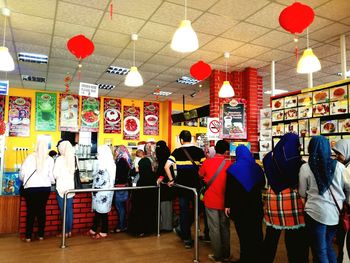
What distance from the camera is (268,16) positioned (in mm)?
4578

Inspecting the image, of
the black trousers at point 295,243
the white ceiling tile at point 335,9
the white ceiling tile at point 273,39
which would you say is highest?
the white ceiling tile at point 335,9

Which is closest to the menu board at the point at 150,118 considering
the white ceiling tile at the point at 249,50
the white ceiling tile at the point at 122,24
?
the white ceiling tile at the point at 249,50

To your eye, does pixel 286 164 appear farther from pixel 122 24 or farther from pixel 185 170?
pixel 122 24

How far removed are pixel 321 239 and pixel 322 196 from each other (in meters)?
0.39

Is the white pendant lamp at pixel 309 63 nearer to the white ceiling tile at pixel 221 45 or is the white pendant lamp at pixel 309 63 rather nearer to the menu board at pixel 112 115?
the white ceiling tile at pixel 221 45

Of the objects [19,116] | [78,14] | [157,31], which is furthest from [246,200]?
[19,116]

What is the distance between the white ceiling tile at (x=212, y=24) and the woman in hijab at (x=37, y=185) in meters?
3.21

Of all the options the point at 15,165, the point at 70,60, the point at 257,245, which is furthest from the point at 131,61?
the point at 15,165

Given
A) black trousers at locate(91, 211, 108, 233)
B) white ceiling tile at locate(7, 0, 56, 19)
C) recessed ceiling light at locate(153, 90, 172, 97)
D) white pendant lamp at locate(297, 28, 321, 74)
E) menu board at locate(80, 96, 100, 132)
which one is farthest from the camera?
menu board at locate(80, 96, 100, 132)

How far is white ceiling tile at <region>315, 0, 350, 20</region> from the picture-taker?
4.17 meters

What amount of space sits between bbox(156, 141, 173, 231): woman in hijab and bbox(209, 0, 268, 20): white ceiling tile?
227 centimetres

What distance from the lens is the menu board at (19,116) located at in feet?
32.2

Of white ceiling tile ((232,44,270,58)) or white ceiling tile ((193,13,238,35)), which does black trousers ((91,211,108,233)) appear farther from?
white ceiling tile ((232,44,270,58))

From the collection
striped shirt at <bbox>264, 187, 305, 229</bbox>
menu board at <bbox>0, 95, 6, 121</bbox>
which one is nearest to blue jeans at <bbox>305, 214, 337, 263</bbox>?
striped shirt at <bbox>264, 187, 305, 229</bbox>
